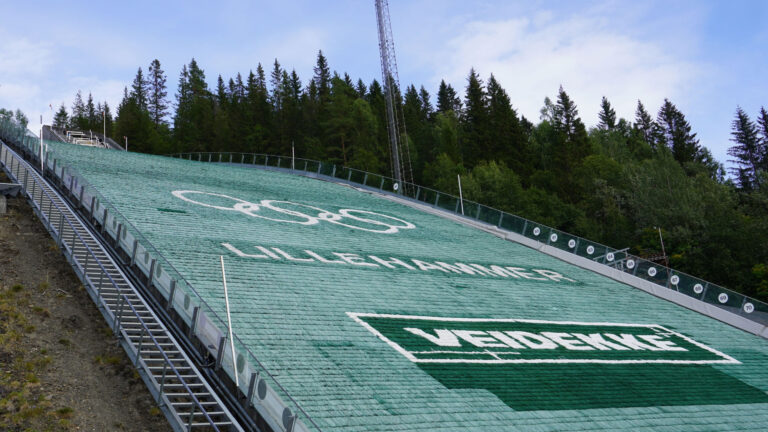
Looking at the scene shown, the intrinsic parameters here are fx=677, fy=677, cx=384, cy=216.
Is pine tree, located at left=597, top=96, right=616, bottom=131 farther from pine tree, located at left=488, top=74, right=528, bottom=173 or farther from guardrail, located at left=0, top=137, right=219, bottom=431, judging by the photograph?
guardrail, located at left=0, top=137, right=219, bottom=431

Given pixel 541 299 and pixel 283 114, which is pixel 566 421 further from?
pixel 283 114

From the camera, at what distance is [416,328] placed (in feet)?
44.4

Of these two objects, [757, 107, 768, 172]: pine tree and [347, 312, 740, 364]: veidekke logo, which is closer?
[347, 312, 740, 364]: veidekke logo

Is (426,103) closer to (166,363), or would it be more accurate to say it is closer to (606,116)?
(606,116)

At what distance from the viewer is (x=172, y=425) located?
29.8 ft

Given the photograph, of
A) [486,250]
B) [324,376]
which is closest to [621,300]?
[486,250]

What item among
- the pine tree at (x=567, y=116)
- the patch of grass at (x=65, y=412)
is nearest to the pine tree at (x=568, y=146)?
the pine tree at (x=567, y=116)

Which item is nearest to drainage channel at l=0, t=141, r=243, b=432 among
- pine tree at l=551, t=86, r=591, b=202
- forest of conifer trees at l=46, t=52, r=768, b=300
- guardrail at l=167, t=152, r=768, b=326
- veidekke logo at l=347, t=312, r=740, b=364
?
veidekke logo at l=347, t=312, r=740, b=364

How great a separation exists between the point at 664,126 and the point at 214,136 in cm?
5066

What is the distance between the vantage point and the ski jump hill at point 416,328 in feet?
33.8

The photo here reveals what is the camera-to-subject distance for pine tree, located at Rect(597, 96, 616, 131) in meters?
92.1

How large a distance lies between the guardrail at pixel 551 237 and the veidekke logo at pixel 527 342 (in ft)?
12.6

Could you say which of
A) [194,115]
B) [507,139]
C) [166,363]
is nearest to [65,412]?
[166,363]

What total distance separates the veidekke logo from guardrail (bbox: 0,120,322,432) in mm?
3350
